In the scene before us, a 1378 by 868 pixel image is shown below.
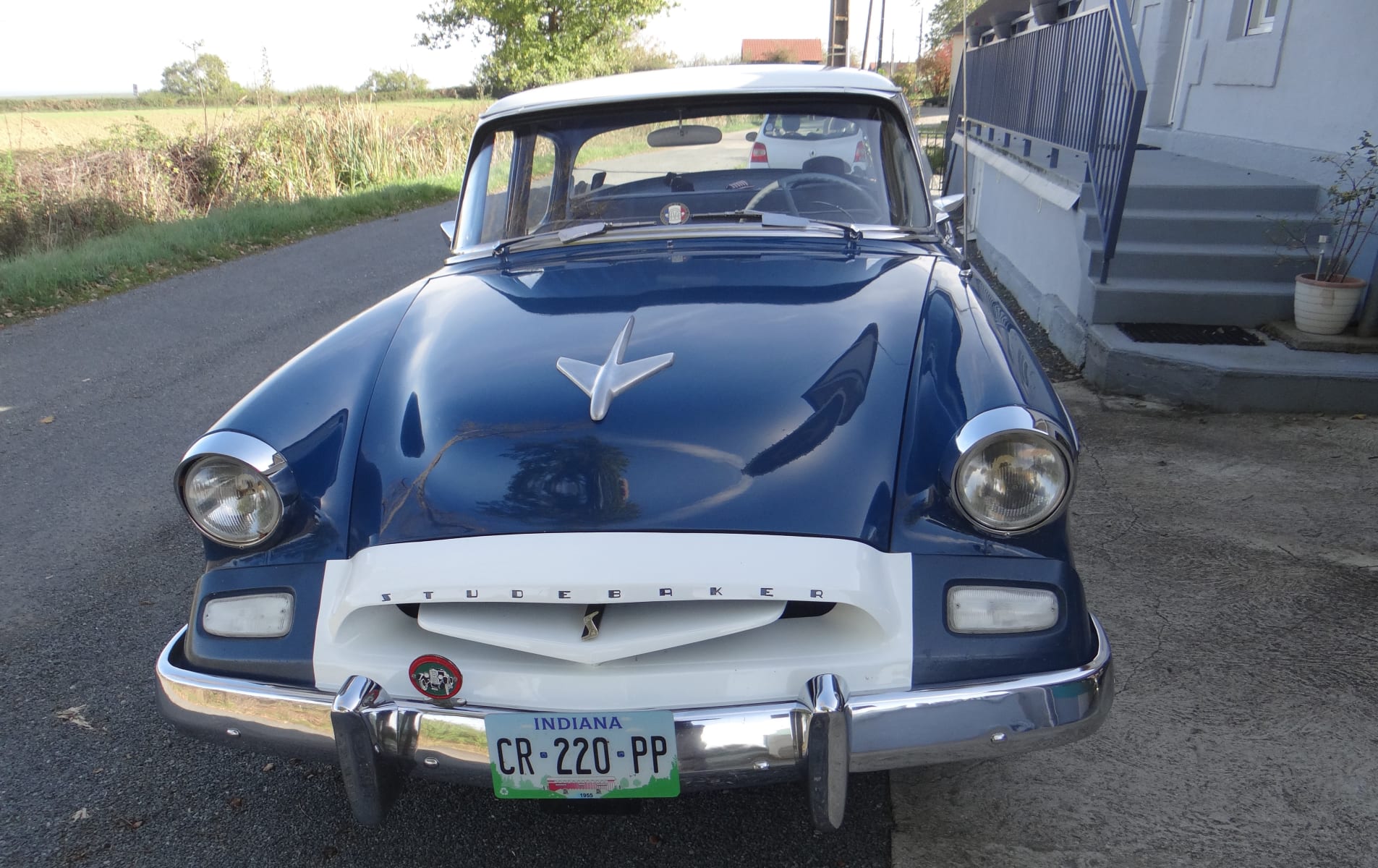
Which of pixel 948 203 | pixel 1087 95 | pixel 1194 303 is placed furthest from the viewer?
pixel 1087 95

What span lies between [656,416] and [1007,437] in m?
0.67

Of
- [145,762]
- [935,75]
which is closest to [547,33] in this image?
[935,75]

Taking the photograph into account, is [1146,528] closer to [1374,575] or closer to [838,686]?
[1374,575]

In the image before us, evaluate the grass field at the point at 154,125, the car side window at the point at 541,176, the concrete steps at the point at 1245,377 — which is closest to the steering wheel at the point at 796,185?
the car side window at the point at 541,176

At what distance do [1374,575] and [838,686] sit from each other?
2.47 meters

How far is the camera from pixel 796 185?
3.09 meters

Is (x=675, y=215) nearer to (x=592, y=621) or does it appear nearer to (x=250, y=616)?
(x=592, y=621)

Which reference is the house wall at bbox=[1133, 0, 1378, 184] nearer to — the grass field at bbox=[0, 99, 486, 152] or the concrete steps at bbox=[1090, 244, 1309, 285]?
the concrete steps at bbox=[1090, 244, 1309, 285]

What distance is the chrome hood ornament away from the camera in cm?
195

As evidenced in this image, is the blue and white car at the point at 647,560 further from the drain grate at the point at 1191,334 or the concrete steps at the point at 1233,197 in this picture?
the concrete steps at the point at 1233,197

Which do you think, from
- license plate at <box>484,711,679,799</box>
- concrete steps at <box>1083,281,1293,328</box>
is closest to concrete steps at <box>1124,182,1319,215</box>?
concrete steps at <box>1083,281,1293,328</box>

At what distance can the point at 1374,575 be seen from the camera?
10.3 ft

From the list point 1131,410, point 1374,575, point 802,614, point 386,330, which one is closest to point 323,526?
point 386,330

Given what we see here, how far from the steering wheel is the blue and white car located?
33.2 inches
